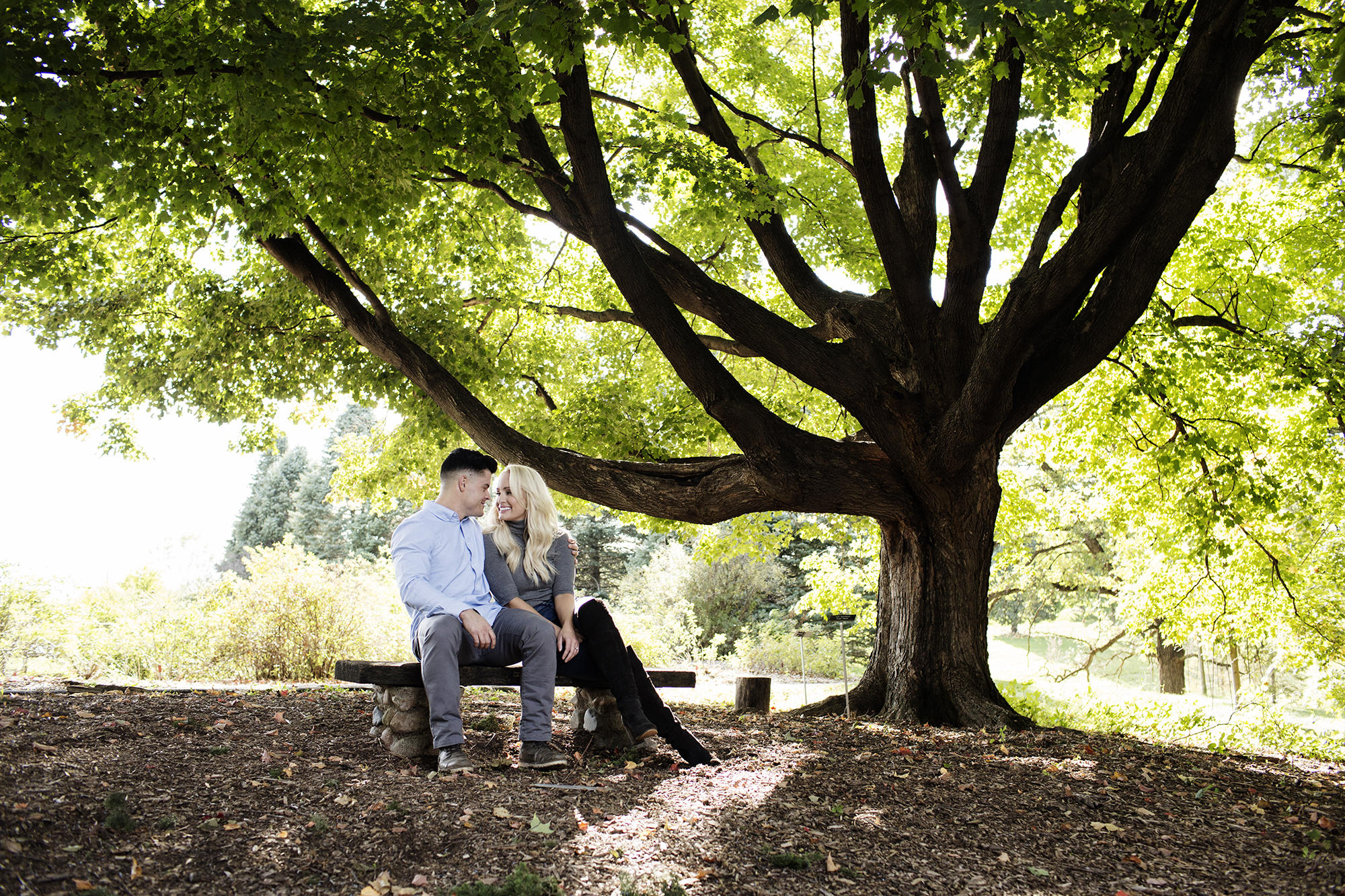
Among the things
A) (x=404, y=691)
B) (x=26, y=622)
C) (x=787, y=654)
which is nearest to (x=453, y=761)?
(x=404, y=691)

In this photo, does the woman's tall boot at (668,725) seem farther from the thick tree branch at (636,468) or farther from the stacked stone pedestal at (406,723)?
the thick tree branch at (636,468)

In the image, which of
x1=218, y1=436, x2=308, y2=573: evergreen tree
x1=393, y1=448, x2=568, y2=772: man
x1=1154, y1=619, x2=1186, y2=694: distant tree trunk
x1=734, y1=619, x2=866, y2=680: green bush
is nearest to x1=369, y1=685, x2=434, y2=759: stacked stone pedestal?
x1=393, y1=448, x2=568, y2=772: man

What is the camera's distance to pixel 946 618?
7090mm

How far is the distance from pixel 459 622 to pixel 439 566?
13.0 inches

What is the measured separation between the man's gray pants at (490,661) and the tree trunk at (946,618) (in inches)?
143

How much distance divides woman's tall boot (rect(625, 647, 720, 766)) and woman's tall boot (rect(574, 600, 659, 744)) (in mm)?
62

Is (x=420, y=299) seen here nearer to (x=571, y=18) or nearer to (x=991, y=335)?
(x=571, y=18)

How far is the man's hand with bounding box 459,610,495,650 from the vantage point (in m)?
4.32

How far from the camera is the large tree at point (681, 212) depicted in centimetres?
503

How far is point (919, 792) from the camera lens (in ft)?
14.3

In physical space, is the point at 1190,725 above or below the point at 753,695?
below

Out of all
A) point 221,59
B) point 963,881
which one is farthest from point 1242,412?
point 221,59

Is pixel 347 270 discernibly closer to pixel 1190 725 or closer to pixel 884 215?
pixel 884 215

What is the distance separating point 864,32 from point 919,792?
5.25m
